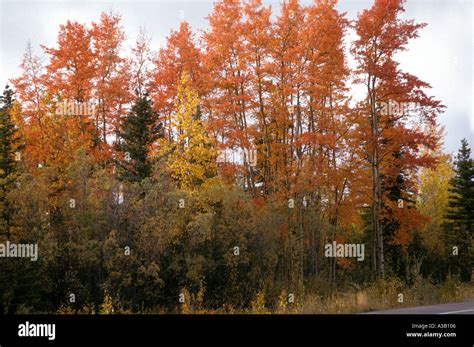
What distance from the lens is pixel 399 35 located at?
25.7 m

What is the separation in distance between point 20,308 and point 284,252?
11884 mm

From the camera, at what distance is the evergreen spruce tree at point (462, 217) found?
135 feet

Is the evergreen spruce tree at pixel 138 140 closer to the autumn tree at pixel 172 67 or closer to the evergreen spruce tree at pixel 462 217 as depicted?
the autumn tree at pixel 172 67

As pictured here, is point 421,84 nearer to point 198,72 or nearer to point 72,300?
point 198,72

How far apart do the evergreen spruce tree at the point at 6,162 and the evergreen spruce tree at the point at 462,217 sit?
106 feet

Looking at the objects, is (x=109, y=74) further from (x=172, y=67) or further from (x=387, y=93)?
(x=387, y=93)

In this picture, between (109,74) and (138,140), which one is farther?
(109,74)

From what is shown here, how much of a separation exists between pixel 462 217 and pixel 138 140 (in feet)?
92.9

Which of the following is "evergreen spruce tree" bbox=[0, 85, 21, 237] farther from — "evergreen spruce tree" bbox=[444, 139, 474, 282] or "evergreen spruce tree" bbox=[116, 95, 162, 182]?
"evergreen spruce tree" bbox=[444, 139, 474, 282]


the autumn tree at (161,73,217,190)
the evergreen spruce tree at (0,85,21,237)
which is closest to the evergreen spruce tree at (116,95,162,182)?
the autumn tree at (161,73,217,190)

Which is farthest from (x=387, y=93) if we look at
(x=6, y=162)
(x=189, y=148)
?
(x=6, y=162)

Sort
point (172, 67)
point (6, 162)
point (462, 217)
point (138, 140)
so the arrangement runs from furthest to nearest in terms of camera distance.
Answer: point (462, 217), point (172, 67), point (138, 140), point (6, 162)

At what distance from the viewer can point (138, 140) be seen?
2808cm
